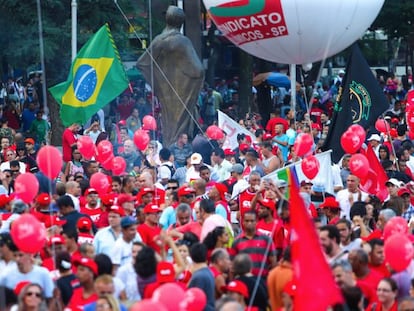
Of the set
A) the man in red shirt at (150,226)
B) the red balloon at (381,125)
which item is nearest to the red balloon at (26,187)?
the man in red shirt at (150,226)

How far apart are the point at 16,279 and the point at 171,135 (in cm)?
1182

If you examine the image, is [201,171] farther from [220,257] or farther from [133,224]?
[220,257]

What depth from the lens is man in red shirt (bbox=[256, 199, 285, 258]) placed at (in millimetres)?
15305

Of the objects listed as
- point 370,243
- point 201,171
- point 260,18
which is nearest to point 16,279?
point 370,243

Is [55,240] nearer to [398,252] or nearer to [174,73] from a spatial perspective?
[398,252]

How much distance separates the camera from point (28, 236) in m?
12.7

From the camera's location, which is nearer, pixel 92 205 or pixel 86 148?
→ pixel 92 205

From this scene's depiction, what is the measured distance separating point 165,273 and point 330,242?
1630 mm

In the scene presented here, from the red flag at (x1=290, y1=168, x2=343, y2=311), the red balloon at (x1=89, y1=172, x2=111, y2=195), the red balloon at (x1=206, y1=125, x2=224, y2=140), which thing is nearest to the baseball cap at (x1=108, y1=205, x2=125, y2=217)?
the red balloon at (x1=89, y1=172, x2=111, y2=195)

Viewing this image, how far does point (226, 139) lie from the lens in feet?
79.0

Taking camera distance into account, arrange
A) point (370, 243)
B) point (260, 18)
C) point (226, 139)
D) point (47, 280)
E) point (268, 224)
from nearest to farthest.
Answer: point (47, 280), point (370, 243), point (268, 224), point (260, 18), point (226, 139)

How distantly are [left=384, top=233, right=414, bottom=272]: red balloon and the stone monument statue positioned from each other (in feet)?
39.1

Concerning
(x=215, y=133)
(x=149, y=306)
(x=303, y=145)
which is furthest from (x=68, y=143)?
(x=149, y=306)

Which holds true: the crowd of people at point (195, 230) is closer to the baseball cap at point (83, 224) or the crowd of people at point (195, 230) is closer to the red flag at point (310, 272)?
the baseball cap at point (83, 224)
